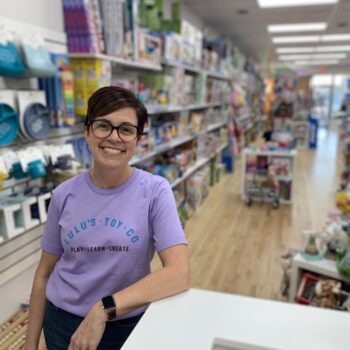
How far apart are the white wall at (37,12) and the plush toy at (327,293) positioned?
7.96ft

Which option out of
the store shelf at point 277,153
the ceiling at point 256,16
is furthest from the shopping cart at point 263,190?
the ceiling at point 256,16

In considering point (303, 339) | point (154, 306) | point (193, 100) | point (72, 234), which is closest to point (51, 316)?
point (72, 234)

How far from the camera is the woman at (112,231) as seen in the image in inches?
48.2

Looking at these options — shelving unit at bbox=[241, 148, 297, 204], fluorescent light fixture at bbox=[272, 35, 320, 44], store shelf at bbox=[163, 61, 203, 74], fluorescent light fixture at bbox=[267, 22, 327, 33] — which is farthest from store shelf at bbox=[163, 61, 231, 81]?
fluorescent light fixture at bbox=[272, 35, 320, 44]

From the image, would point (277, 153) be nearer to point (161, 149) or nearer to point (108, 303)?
point (161, 149)

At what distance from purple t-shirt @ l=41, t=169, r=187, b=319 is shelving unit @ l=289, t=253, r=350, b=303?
1500 millimetres

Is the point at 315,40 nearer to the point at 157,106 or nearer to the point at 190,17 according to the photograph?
the point at 190,17

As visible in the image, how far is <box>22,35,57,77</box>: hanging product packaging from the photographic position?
2012 mm

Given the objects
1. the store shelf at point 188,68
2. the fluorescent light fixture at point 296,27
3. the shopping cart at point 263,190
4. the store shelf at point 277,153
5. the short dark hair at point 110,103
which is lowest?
the shopping cart at point 263,190

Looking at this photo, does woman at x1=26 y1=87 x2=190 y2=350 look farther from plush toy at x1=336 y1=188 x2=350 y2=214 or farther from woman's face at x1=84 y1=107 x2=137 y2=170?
plush toy at x1=336 y1=188 x2=350 y2=214

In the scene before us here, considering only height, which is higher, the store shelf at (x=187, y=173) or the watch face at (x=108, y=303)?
the watch face at (x=108, y=303)

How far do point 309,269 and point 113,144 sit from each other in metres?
1.81

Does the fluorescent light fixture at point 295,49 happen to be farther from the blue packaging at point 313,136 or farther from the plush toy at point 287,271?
the plush toy at point 287,271

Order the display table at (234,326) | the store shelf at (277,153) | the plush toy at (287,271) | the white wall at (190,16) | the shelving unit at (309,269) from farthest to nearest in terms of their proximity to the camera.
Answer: the store shelf at (277,153)
the white wall at (190,16)
the plush toy at (287,271)
the shelving unit at (309,269)
the display table at (234,326)
